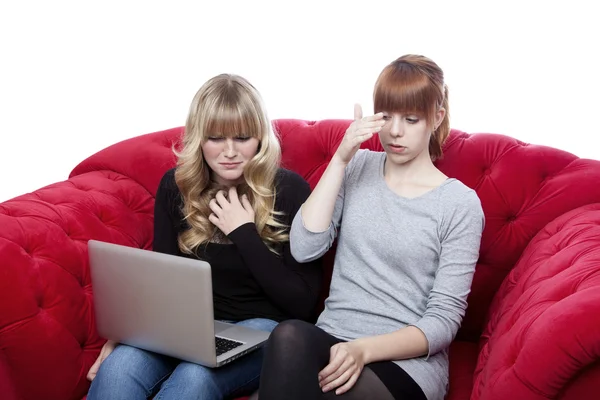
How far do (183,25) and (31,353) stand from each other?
1399 millimetres

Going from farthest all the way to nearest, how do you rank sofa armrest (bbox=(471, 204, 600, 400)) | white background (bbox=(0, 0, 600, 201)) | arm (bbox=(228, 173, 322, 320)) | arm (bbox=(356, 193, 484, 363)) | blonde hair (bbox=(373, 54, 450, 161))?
white background (bbox=(0, 0, 600, 201)), arm (bbox=(228, 173, 322, 320)), blonde hair (bbox=(373, 54, 450, 161)), arm (bbox=(356, 193, 484, 363)), sofa armrest (bbox=(471, 204, 600, 400))

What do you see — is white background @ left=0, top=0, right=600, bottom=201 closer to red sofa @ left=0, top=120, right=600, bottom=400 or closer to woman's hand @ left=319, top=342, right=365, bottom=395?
→ red sofa @ left=0, top=120, right=600, bottom=400

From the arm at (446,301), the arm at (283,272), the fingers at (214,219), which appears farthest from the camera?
the fingers at (214,219)

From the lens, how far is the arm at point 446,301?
1625mm

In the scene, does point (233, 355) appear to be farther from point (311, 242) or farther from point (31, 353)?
point (31, 353)

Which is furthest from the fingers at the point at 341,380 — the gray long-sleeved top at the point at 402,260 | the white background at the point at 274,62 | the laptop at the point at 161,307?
the white background at the point at 274,62

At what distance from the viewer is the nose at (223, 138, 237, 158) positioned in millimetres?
1909

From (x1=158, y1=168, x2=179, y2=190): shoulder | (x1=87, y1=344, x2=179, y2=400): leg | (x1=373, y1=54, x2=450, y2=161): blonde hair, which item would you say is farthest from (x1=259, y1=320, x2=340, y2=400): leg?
(x1=158, y1=168, x2=179, y2=190): shoulder

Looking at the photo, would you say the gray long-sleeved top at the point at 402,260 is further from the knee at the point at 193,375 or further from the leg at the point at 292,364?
the knee at the point at 193,375

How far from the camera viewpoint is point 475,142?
215 centimetres

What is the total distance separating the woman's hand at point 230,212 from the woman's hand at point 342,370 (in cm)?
49

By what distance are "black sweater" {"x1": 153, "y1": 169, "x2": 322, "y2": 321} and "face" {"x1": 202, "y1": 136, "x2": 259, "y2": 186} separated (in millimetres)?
114

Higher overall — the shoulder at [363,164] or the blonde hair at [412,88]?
the blonde hair at [412,88]

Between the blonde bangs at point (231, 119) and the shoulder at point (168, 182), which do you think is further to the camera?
the shoulder at point (168, 182)
